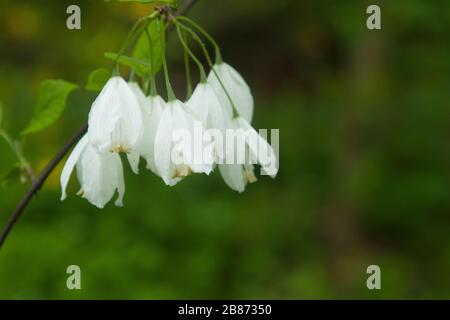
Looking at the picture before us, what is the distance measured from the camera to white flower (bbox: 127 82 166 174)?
56.2 inches

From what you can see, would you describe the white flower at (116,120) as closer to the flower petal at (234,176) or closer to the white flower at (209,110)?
the white flower at (209,110)

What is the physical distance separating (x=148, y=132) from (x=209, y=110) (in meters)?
0.13

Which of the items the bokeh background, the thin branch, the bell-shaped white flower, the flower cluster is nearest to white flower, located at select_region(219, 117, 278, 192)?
the flower cluster

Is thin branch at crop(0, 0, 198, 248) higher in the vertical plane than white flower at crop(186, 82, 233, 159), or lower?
lower

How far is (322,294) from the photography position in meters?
5.11

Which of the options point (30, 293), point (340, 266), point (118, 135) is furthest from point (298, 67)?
point (118, 135)

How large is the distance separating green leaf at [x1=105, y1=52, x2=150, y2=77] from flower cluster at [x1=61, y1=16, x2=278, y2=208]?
0.12ft

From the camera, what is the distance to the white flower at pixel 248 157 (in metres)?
1.52

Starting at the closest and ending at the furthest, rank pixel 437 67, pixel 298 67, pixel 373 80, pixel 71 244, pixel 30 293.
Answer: pixel 30 293 < pixel 71 244 < pixel 373 80 < pixel 437 67 < pixel 298 67

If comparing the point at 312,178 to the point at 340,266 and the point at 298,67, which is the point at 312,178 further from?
the point at 298,67

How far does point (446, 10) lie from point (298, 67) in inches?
196

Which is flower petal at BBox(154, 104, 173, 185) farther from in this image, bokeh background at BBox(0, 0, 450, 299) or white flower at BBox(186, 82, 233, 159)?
bokeh background at BBox(0, 0, 450, 299)

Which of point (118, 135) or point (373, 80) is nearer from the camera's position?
point (118, 135)

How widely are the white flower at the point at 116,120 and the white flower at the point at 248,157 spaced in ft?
0.73
